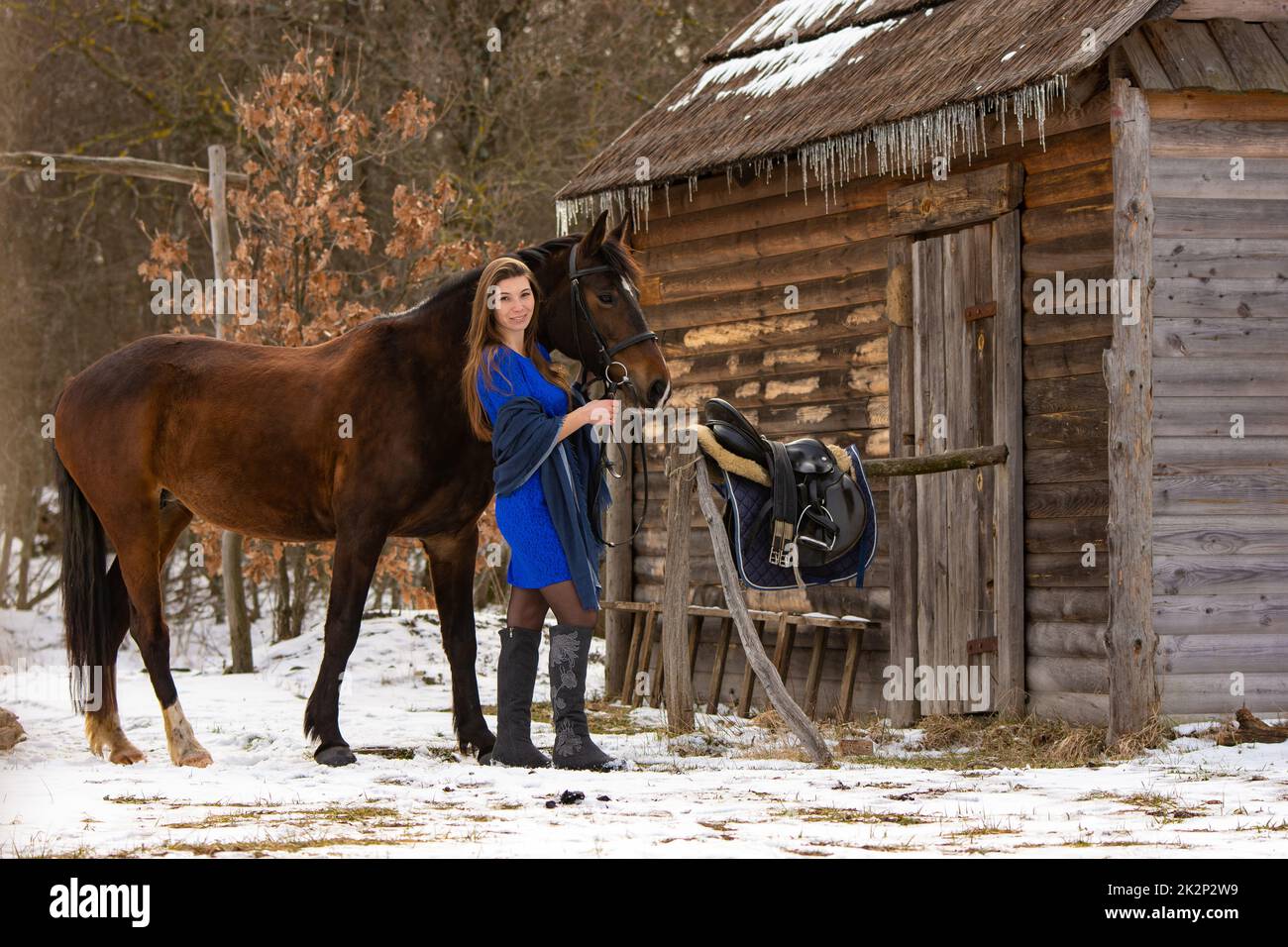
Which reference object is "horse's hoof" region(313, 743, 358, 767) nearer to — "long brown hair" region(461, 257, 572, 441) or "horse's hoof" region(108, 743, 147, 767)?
"horse's hoof" region(108, 743, 147, 767)

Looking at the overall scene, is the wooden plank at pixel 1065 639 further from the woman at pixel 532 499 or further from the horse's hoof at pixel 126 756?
the horse's hoof at pixel 126 756

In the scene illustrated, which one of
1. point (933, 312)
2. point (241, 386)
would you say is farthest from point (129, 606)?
point (933, 312)

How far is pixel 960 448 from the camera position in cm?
934

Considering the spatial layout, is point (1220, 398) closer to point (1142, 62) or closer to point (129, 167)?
point (1142, 62)

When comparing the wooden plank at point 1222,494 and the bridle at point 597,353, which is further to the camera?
the wooden plank at point 1222,494

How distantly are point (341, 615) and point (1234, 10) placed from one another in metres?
5.53

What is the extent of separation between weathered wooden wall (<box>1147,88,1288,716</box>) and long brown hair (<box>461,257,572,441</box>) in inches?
134

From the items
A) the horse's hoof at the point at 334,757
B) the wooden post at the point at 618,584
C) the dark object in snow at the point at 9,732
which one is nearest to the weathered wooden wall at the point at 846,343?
the wooden post at the point at 618,584

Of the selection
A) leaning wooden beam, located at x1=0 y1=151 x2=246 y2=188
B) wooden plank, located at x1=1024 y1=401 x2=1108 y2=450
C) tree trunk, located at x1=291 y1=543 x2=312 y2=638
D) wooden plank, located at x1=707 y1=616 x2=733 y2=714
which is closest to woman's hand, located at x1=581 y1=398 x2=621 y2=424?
wooden plank, located at x1=1024 y1=401 x2=1108 y2=450

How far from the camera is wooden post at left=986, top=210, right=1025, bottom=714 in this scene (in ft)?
29.0

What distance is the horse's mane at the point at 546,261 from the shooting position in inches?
269

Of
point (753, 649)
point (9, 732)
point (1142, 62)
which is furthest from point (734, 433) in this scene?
point (9, 732)

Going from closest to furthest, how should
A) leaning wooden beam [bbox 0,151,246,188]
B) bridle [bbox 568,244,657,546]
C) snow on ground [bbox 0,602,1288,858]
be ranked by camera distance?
snow on ground [bbox 0,602,1288,858] → bridle [bbox 568,244,657,546] → leaning wooden beam [bbox 0,151,246,188]

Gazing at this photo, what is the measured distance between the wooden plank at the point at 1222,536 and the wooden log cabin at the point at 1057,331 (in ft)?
0.05
